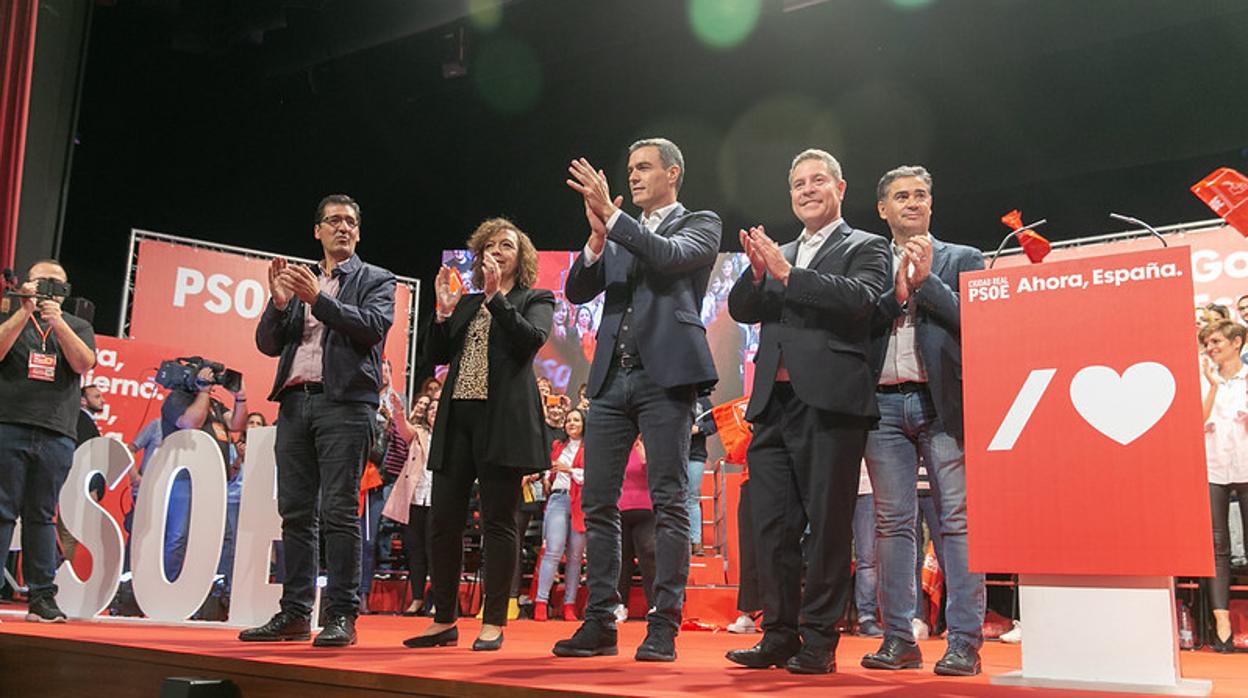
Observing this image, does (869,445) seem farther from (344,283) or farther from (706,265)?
(344,283)

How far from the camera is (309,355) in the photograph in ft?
12.1

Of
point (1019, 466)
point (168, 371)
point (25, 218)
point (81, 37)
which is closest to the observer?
point (1019, 466)

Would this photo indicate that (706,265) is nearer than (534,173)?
Yes

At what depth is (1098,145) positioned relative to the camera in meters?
8.56

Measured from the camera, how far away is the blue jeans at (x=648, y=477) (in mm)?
3102

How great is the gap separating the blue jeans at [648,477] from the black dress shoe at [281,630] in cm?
115

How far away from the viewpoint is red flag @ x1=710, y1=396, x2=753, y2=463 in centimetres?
631

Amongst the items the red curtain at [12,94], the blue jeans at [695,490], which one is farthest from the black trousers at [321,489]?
the blue jeans at [695,490]

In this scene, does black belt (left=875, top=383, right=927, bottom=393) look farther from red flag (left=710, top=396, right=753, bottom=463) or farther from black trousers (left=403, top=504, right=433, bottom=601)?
black trousers (left=403, top=504, right=433, bottom=601)

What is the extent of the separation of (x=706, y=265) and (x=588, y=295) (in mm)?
426

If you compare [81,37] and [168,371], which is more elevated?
[81,37]

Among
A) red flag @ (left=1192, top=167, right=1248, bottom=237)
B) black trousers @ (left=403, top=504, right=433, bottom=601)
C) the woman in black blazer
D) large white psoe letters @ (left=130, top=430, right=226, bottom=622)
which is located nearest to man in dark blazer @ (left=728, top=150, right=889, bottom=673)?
the woman in black blazer

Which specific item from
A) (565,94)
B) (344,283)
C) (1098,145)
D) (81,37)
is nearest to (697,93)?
(565,94)

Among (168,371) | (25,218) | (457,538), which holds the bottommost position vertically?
(457,538)
